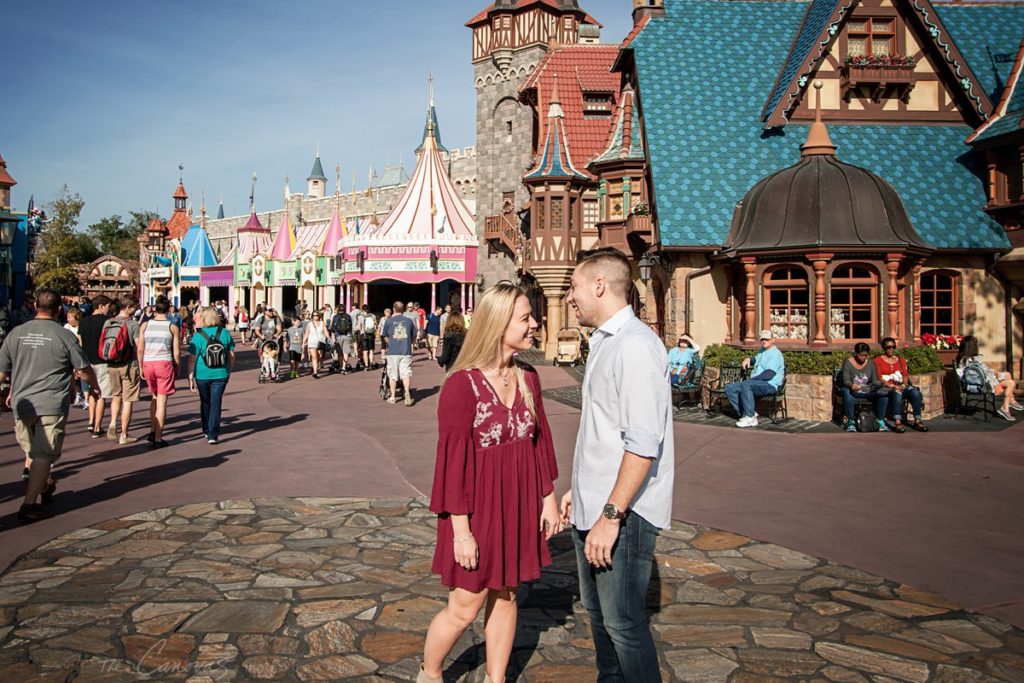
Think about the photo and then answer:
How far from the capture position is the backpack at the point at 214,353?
31.8ft

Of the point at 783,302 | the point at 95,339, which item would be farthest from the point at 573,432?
the point at 95,339

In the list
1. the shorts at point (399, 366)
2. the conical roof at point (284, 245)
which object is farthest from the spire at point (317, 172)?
the shorts at point (399, 366)

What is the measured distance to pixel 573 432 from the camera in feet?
37.4

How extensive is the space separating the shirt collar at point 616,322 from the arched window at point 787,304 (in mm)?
11853

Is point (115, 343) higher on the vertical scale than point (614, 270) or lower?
lower

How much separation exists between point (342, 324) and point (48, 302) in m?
13.7

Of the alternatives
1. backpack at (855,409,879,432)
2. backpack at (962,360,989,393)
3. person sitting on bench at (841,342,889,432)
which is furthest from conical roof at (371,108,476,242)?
backpack at (855,409,879,432)

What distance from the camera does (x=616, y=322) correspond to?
10.0 ft

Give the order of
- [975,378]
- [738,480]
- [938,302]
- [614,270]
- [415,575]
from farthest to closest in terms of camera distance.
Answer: [938,302] → [975,378] → [738,480] → [415,575] → [614,270]

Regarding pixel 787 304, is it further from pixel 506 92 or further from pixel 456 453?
pixel 506 92

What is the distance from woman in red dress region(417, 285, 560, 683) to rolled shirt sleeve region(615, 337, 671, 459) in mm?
640

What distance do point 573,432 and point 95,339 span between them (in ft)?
22.0

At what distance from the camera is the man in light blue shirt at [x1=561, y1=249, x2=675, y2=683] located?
286 cm

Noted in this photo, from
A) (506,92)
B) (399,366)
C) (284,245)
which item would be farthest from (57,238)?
Answer: (399,366)
